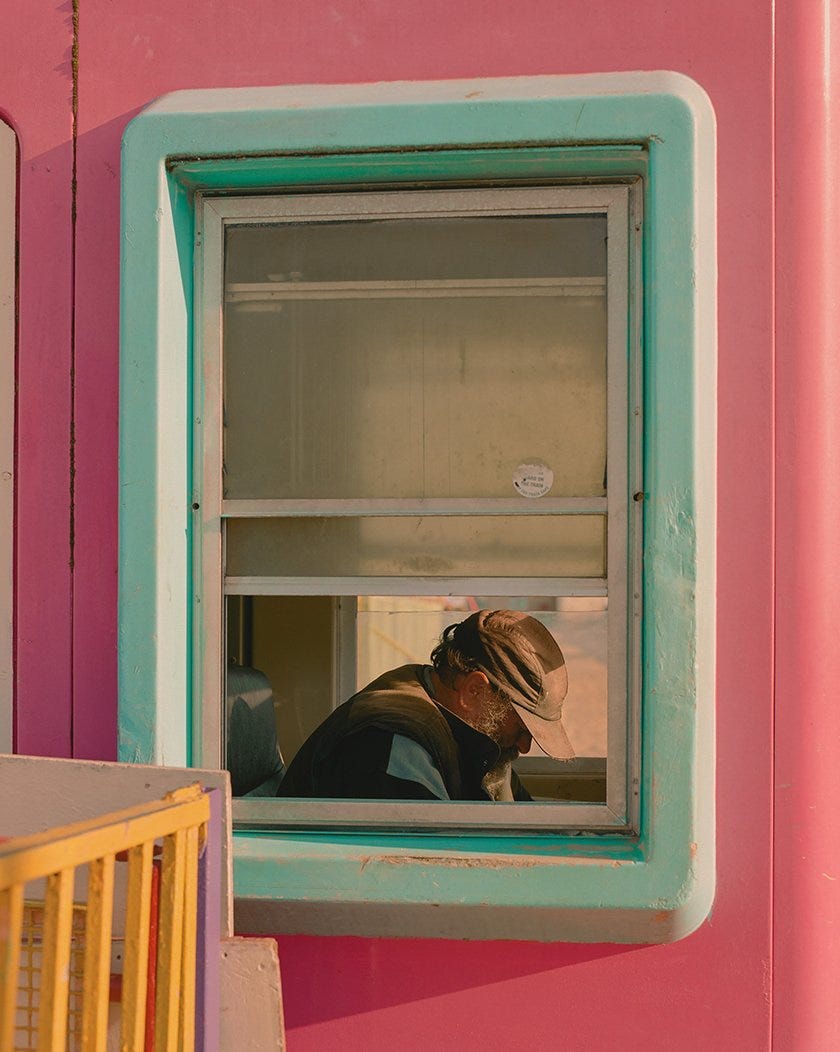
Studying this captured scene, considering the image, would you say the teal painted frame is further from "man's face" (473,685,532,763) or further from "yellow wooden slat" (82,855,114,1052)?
"yellow wooden slat" (82,855,114,1052)

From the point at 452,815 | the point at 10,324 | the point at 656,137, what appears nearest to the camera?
the point at 656,137

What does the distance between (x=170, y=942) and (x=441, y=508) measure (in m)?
0.98

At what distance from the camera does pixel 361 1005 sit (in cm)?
212

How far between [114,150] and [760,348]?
1.39 m

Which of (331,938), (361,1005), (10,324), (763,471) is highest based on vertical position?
(10,324)

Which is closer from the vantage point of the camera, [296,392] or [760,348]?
[760,348]

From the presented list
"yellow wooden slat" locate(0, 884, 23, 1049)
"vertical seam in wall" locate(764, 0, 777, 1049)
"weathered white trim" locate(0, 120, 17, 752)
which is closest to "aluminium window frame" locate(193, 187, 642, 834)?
"vertical seam in wall" locate(764, 0, 777, 1049)

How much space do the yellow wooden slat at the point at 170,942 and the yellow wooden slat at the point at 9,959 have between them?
34 centimetres

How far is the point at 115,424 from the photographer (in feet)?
7.16

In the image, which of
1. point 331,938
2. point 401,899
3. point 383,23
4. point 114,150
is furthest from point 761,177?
point 331,938

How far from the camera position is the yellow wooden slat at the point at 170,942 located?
162 centimetres

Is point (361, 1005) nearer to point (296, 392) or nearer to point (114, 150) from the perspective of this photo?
point (296, 392)

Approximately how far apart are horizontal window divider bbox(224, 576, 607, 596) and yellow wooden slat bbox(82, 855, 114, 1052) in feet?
2.71

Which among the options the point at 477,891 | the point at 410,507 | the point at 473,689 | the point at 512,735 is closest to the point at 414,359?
the point at 410,507
